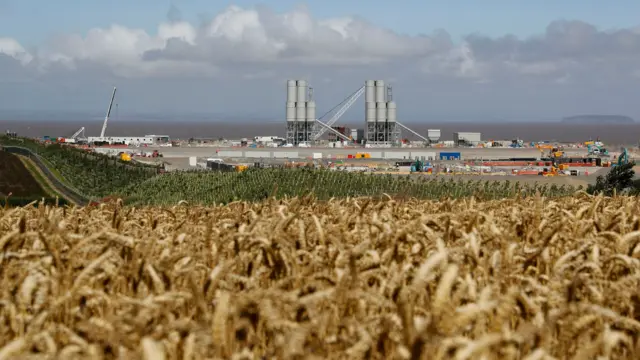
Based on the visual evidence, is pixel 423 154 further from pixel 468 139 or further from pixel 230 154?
pixel 468 139

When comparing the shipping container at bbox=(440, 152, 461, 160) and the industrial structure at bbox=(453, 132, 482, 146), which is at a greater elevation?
the industrial structure at bbox=(453, 132, 482, 146)

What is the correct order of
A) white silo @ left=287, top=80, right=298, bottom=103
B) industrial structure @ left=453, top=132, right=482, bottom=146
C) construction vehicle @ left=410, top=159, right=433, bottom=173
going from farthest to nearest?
industrial structure @ left=453, top=132, right=482, bottom=146 < white silo @ left=287, top=80, right=298, bottom=103 < construction vehicle @ left=410, top=159, right=433, bottom=173

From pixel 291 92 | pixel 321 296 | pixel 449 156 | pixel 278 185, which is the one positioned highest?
pixel 291 92

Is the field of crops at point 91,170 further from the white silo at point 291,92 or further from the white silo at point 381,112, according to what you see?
the white silo at point 381,112

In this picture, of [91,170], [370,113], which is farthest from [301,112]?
[91,170]

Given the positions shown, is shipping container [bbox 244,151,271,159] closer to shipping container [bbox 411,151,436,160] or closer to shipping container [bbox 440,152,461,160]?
shipping container [bbox 411,151,436,160]

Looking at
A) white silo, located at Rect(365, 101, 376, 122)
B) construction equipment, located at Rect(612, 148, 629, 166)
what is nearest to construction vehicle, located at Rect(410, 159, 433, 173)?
construction equipment, located at Rect(612, 148, 629, 166)

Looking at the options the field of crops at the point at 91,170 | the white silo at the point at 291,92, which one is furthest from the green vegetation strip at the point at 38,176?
the white silo at the point at 291,92
